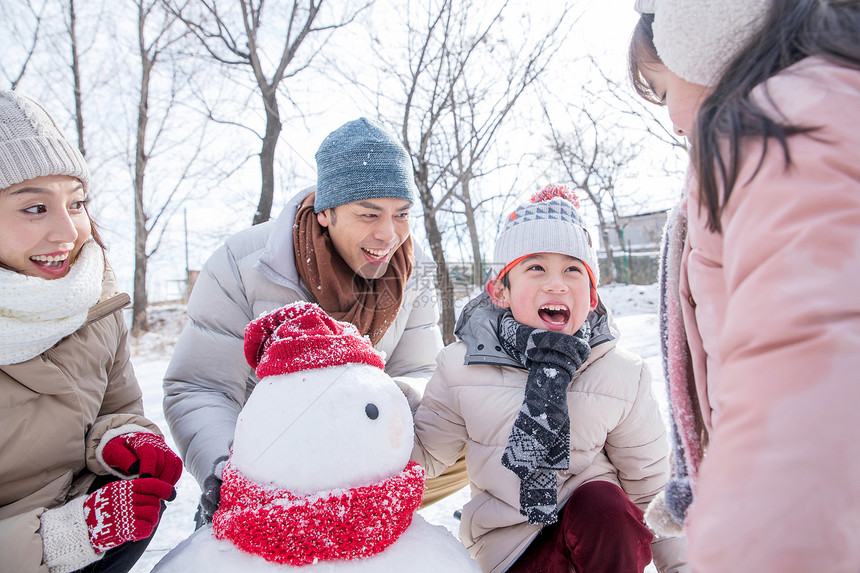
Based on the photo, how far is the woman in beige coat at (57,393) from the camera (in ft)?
4.23

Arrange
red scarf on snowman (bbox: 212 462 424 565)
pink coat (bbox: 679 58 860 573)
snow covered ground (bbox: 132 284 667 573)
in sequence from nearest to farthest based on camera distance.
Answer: pink coat (bbox: 679 58 860 573), red scarf on snowman (bbox: 212 462 424 565), snow covered ground (bbox: 132 284 667 573)

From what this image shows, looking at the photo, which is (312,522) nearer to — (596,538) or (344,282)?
(596,538)

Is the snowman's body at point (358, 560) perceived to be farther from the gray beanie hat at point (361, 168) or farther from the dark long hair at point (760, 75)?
the gray beanie hat at point (361, 168)

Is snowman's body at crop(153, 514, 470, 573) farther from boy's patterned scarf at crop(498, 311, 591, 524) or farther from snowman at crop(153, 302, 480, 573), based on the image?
boy's patterned scarf at crop(498, 311, 591, 524)

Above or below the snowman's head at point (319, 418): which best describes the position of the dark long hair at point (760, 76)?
above

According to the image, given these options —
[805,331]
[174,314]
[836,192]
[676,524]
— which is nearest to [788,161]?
[836,192]

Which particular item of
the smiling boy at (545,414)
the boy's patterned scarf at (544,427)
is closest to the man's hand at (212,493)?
the smiling boy at (545,414)

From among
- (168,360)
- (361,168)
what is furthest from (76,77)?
(361,168)

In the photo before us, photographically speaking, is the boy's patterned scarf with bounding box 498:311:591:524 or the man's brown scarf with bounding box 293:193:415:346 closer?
the boy's patterned scarf with bounding box 498:311:591:524

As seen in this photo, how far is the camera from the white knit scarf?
134cm

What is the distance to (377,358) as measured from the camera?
1264mm

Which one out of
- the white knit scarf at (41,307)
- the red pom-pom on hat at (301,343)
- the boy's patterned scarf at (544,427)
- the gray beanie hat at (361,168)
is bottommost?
the boy's patterned scarf at (544,427)

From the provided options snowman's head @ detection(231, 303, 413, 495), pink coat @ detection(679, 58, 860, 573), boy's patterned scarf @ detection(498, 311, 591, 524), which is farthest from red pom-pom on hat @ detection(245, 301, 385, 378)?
pink coat @ detection(679, 58, 860, 573)

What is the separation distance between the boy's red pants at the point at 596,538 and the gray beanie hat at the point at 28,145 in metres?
1.73
